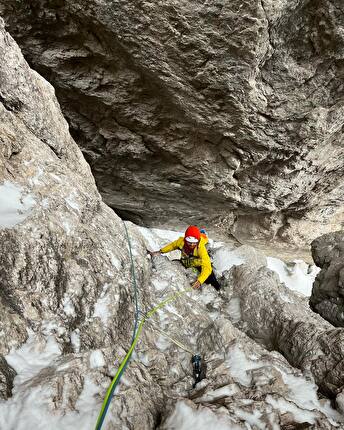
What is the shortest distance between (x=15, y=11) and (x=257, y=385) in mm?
9046

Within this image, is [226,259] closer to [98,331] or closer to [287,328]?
[287,328]

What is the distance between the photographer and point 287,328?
4.81 meters

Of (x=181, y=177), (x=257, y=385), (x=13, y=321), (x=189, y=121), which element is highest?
(x=189, y=121)

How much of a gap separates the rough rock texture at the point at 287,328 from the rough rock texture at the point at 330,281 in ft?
1.84

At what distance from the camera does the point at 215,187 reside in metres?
11.5

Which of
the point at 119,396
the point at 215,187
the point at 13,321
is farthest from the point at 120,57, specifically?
the point at 119,396

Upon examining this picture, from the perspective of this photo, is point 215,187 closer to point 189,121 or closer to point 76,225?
point 189,121

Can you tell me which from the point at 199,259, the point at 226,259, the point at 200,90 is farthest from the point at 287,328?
the point at 226,259

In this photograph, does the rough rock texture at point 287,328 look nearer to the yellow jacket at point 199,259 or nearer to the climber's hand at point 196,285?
the yellow jacket at point 199,259

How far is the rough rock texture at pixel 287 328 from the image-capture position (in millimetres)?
3576

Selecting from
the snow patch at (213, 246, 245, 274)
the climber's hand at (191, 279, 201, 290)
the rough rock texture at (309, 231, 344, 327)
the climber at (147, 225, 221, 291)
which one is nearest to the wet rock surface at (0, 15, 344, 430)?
the climber's hand at (191, 279, 201, 290)

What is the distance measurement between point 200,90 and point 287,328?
594 cm

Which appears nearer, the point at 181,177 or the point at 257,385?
the point at 257,385

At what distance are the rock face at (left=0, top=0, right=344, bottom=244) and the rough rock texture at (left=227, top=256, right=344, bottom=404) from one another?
14.2 feet
